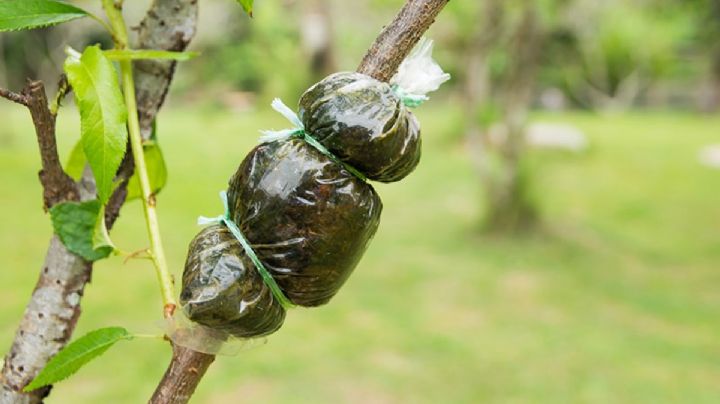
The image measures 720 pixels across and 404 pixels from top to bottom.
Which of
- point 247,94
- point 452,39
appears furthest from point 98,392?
point 247,94

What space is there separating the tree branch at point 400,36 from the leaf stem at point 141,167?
24 centimetres

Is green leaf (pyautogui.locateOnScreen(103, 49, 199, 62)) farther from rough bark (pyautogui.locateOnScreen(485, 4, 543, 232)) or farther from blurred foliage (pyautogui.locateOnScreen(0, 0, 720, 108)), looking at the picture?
blurred foliage (pyautogui.locateOnScreen(0, 0, 720, 108))

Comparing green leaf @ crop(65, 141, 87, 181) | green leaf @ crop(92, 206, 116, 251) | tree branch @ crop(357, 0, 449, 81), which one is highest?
tree branch @ crop(357, 0, 449, 81)

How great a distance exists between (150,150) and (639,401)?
2.82 m

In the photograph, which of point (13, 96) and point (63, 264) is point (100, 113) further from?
point (63, 264)

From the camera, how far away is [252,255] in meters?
0.59

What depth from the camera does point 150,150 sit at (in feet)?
2.53

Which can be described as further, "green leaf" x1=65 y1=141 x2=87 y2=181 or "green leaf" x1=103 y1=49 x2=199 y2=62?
"green leaf" x1=65 y1=141 x2=87 y2=181

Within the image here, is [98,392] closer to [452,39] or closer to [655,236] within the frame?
[655,236]

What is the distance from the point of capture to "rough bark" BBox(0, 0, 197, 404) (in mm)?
720

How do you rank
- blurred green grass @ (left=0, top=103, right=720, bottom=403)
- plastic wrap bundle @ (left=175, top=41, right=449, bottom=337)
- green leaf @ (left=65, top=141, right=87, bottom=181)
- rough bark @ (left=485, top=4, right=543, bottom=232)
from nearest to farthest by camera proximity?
1. plastic wrap bundle @ (left=175, top=41, right=449, bottom=337)
2. green leaf @ (left=65, top=141, right=87, bottom=181)
3. blurred green grass @ (left=0, top=103, right=720, bottom=403)
4. rough bark @ (left=485, top=4, right=543, bottom=232)

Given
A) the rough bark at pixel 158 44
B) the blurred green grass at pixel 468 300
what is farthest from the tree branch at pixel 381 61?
the blurred green grass at pixel 468 300

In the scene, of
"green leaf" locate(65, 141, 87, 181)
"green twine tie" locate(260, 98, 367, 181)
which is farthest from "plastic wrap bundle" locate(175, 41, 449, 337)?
"green leaf" locate(65, 141, 87, 181)

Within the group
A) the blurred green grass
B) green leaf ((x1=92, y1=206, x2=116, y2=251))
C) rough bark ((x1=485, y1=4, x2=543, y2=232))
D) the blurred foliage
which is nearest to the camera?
green leaf ((x1=92, y1=206, x2=116, y2=251))
